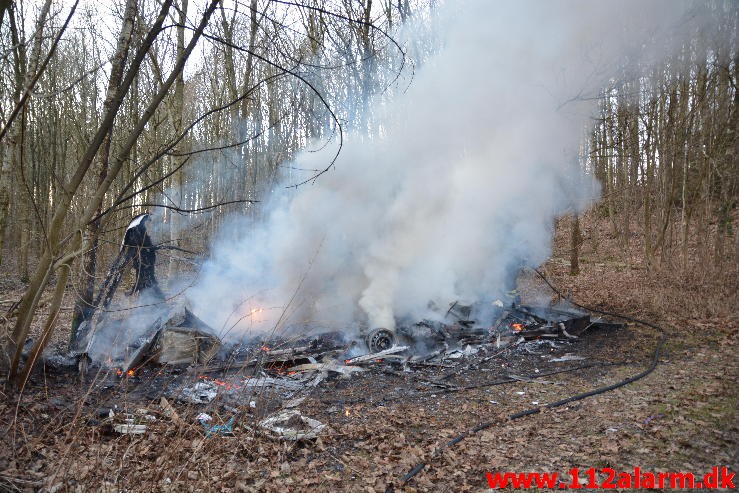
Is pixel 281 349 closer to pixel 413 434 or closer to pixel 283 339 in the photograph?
pixel 283 339

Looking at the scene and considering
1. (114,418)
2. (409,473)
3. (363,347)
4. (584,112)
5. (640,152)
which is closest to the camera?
(409,473)

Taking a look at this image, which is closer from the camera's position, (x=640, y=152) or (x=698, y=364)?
(x=698, y=364)

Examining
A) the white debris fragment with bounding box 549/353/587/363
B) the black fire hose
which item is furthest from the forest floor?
the white debris fragment with bounding box 549/353/587/363

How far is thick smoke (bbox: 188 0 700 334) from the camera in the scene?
10922mm

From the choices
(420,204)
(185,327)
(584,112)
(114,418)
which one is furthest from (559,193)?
(114,418)

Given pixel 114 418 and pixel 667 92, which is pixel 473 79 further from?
pixel 114 418

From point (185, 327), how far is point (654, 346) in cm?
864

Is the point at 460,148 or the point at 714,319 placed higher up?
the point at 460,148

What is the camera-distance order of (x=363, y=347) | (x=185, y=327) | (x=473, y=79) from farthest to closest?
1. (x=473, y=79)
2. (x=363, y=347)
3. (x=185, y=327)

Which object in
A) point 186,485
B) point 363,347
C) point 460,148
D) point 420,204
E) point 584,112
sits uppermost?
point 584,112

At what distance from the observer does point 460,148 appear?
11.8m

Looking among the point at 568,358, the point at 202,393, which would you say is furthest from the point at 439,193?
the point at 202,393

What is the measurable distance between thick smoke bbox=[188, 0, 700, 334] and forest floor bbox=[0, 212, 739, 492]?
437cm

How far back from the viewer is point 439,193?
11.8 metres
